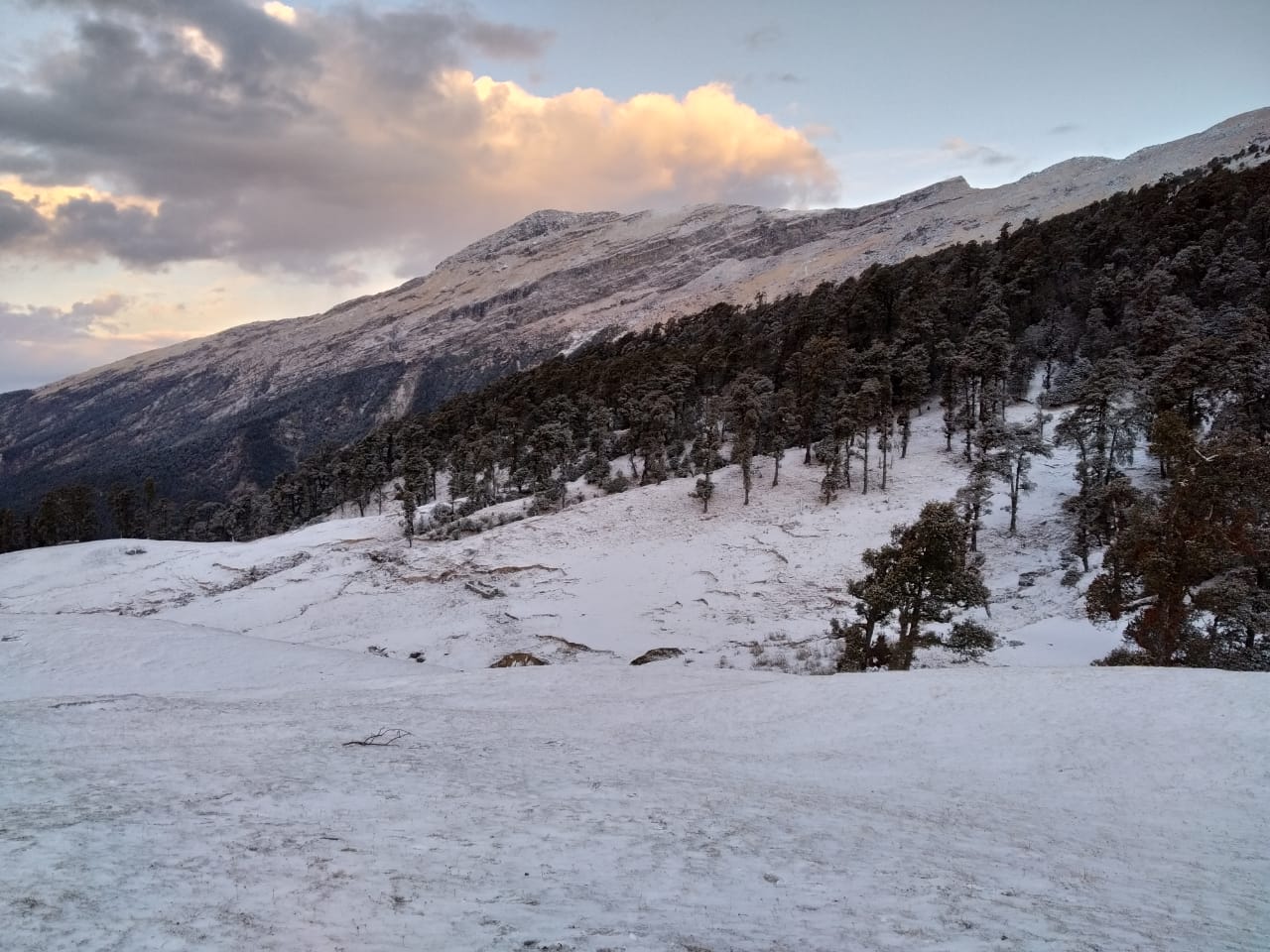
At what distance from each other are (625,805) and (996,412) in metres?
59.8

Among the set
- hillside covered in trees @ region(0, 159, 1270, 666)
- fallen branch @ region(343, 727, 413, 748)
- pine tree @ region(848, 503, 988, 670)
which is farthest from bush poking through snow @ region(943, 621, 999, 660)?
fallen branch @ region(343, 727, 413, 748)

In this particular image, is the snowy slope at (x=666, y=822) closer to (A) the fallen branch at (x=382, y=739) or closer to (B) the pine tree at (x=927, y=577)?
(A) the fallen branch at (x=382, y=739)

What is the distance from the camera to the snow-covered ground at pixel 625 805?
247 inches

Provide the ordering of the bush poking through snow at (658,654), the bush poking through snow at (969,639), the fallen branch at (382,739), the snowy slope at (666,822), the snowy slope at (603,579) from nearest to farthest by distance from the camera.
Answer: the snowy slope at (666,822)
the fallen branch at (382,739)
the bush poking through snow at (969,639)
the bush poking through snow at (658,654)
the snowy slope at (603,579)

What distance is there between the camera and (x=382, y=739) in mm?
14312

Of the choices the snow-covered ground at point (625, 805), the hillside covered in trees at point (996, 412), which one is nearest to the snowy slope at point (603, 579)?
the hillside covered in trees at point (996, 412)

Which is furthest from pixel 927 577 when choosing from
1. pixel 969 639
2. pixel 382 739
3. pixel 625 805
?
pixel 382 739

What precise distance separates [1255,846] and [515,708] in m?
15.9

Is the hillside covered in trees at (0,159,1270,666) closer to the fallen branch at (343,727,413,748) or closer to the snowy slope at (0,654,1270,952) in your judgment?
the snowy slope at (0,654,1270,952)

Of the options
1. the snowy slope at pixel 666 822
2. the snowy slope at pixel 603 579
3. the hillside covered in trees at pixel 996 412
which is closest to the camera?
the snowy slope at pixel 666 822

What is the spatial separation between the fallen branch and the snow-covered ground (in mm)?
382

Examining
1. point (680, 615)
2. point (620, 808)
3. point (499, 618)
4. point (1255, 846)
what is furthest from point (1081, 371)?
point (620, 808)

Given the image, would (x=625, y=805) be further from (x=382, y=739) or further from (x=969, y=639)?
(x=969, y=639)

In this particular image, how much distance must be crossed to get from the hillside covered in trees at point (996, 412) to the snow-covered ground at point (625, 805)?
7720 mm
